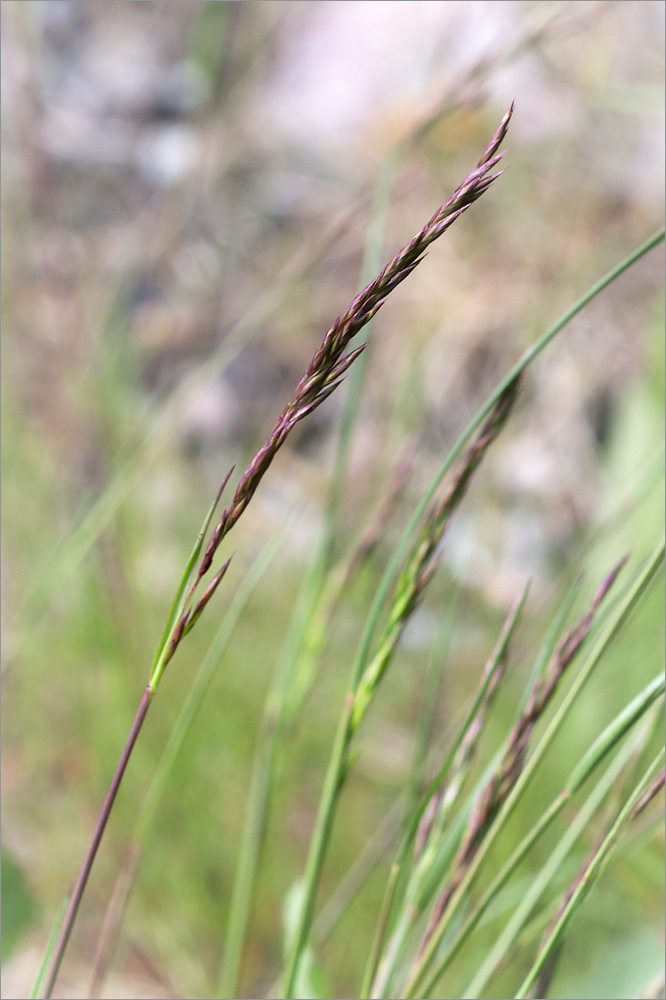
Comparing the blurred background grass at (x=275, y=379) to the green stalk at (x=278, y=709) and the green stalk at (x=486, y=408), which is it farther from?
the green stalk at (x=486, y=408)

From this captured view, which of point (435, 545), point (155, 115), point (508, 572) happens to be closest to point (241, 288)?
point (155, 115)

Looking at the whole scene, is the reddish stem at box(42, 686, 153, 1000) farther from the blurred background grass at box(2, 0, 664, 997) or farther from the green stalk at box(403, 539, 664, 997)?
the blurred background grass at box(2, 0, 664, 997)

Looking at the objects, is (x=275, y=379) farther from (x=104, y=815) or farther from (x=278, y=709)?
(x=104, y=815)

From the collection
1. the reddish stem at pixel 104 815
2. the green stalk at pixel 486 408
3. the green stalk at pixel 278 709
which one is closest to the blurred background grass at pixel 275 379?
the green stalk at pixel 278 709

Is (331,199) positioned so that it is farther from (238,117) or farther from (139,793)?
(139,793)

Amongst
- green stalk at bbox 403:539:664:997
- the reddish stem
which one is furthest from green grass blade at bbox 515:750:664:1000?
the reddish stem
